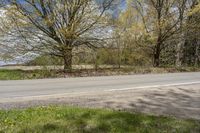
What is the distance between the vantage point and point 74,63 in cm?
2066

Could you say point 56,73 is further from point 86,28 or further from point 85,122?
point 85,122

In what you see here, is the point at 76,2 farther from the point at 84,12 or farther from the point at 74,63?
the point at 74,63

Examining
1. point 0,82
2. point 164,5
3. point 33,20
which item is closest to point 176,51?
point 164,5

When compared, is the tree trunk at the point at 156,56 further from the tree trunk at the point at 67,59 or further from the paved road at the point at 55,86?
the paved road at the point at 55,86

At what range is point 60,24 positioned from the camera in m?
19.7

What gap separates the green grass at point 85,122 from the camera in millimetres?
7078

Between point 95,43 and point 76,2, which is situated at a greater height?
point 76,2

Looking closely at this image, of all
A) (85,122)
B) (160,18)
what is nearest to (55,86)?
(85,122)

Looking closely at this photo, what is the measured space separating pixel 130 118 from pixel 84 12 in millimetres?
12638

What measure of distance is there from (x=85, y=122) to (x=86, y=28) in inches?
512

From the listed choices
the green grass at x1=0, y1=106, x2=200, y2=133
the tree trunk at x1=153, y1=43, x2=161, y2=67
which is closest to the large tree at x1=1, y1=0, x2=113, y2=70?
the tree trunk at x1=153, y1=43, x2=161, y2=67

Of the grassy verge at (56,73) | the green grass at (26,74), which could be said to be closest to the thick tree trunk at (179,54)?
the grassy verge at (56,73)

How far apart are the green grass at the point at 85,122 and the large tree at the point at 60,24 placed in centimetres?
1065

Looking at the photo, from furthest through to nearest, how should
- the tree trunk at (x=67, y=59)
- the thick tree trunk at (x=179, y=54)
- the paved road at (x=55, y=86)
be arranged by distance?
the thick tree trunk at (x=179, y=54)
the tree trunk at (x=67, y=59)
the paved road at (x=55, y=86)
